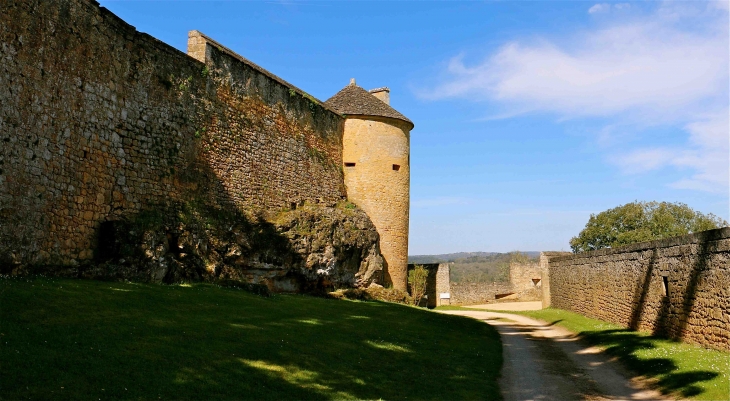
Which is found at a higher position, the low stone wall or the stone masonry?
the stone masonry

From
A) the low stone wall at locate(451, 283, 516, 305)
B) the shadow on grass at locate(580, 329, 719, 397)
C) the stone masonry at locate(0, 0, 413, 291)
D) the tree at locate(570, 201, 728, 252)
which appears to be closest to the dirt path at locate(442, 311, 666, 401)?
the shadow on grass at locate(580, 329, 719, 397)

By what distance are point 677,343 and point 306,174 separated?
53.6ft

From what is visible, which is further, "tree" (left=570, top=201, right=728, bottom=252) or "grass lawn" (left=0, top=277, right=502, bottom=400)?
"tree" (left=570, top=201, right=728, bottom=252)

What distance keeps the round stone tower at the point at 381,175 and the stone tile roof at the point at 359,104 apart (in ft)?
0.16

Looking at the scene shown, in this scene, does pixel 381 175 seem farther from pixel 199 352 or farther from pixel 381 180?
pixel 199 352

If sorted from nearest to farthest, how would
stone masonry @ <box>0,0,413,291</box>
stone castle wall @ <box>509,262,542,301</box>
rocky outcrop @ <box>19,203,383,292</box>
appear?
stone masonry @ <box>0,0,413,291</box> < rocky outcrop @ <box>19,203,383,292</box> < stone castle wall @ <box>509,262,542,301</box>

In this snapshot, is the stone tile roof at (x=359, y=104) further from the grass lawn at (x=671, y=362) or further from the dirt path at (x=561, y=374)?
the grass lawn at (x=671, y=362)

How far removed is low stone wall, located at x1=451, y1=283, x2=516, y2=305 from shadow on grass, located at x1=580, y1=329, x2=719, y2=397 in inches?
926

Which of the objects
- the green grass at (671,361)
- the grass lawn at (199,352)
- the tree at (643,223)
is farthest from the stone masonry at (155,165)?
the tree at (643,223)

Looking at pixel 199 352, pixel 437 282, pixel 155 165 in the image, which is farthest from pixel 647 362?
pixel 437 282

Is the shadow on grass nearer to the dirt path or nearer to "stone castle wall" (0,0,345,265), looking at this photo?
the dirt path

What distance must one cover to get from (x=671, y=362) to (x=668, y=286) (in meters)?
3.87

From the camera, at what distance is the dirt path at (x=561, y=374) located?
30.1 feet

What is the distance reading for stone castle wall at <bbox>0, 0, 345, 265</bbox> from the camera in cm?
1259
